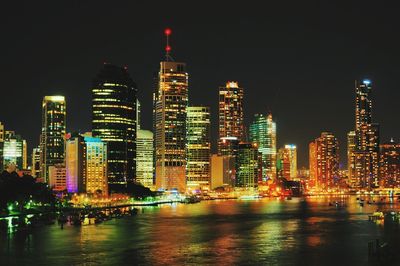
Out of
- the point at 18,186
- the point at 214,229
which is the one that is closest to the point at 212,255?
the point at 214,229

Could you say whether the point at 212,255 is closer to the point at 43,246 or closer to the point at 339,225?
the point at 43,246

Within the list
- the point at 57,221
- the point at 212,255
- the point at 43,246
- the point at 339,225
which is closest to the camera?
the point at 212,255

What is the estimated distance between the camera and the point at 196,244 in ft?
275

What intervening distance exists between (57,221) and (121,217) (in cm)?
1839

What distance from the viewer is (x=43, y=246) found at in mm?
80875

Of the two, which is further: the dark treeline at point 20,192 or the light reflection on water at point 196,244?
the dark treeline at point 20,192

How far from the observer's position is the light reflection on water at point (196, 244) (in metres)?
69.6

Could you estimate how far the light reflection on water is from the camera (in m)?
69.6

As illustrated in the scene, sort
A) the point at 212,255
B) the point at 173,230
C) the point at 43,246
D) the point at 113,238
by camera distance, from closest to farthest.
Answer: the point at 212,255 → the point at 43,246 → the point at 113,238 → the point at 173,230

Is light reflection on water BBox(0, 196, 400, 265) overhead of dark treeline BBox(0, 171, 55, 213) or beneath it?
beneath

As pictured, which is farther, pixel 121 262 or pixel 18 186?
pixel 18 186

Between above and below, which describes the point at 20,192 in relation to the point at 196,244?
above

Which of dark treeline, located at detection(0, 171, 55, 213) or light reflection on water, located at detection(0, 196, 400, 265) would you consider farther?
dark treeline, located at detection(0, 171, 55, 213)

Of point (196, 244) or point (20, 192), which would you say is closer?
point (196, 244)
